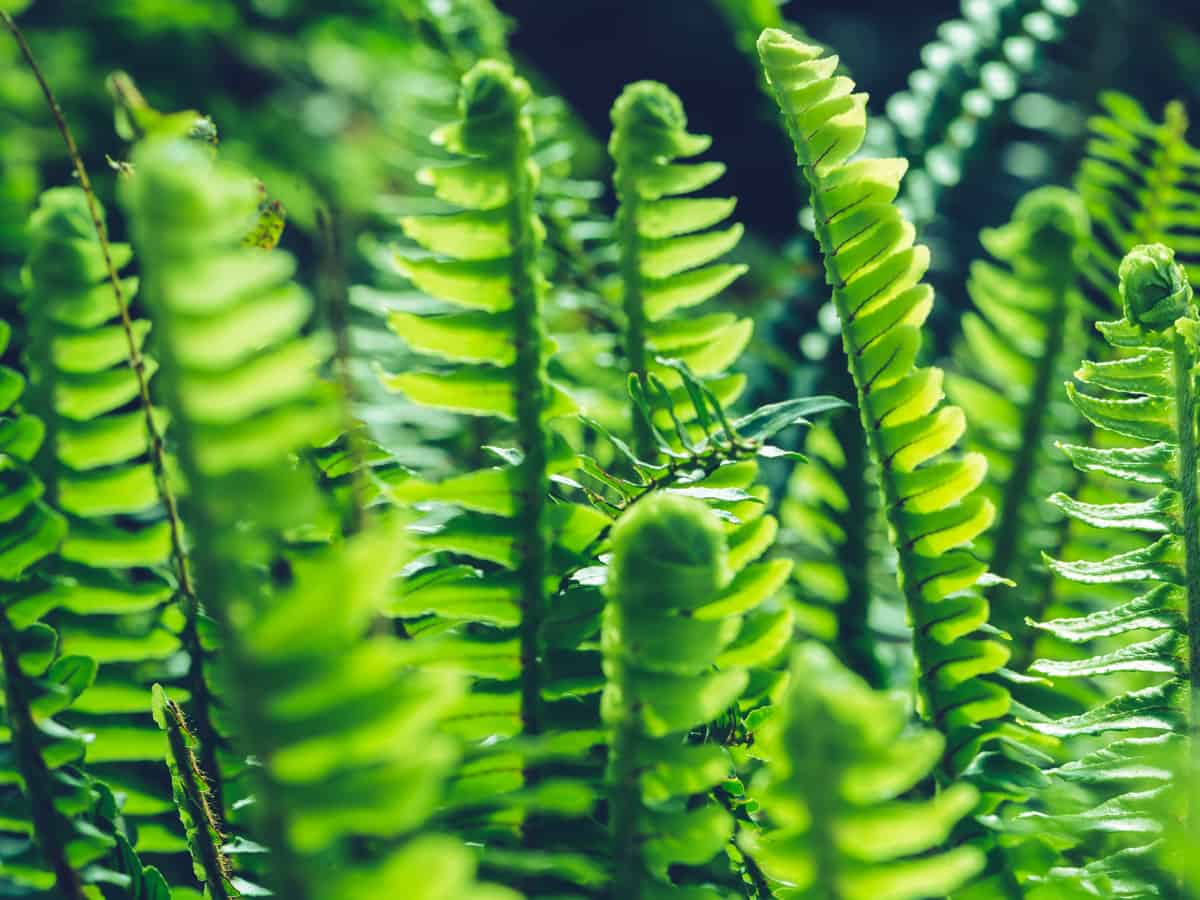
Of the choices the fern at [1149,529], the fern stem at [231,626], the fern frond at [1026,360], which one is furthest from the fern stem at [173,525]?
the fern frond at [1026,360]

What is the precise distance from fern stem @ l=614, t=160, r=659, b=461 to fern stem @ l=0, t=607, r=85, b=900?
1.33ft

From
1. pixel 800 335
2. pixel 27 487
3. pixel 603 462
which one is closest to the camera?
pixel 27 487

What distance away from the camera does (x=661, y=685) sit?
19.8 inches

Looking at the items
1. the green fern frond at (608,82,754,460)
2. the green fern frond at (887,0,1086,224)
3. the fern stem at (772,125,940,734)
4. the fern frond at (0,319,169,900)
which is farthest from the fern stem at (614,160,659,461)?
the green fern frond at (887,0,1086,224)

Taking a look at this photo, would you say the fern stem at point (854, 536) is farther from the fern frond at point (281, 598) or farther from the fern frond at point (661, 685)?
the fern frond at point (281, 598)

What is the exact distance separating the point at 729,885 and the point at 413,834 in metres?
0.21

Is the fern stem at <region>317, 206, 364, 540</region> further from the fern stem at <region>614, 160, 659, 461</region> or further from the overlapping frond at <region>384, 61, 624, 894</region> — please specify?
the fern stem at <region>614, 160, 659, 461</region>

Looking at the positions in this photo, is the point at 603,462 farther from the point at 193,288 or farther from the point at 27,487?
the point at 193,288

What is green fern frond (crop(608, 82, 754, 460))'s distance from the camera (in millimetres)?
783

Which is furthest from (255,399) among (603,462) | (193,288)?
(603,462)

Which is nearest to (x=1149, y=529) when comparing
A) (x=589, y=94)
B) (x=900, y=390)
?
(x=900, y=390)

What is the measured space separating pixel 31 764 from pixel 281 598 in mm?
302

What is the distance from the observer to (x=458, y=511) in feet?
2.58

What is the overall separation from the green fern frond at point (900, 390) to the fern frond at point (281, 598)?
1.26ft
